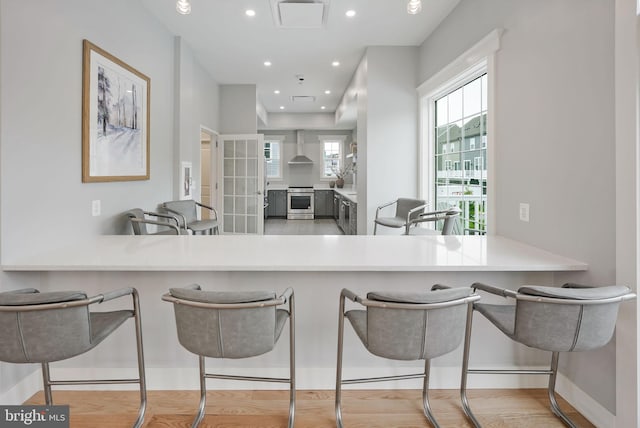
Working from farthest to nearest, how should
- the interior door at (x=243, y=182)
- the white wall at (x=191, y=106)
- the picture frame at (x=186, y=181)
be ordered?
the interior door at (x=243, y=182), the picture frame at (x=186, y=181), the white wall at (x=191, y=106)

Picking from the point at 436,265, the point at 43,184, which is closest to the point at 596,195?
the point at 436,265

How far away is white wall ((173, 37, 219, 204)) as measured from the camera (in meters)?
4.49

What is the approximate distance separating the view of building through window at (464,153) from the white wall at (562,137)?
0.52 m

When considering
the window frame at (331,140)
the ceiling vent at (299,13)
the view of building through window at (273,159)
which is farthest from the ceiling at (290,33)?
the view of building through window at (273,159)

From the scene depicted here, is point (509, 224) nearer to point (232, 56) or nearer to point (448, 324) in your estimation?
point (448, 324)

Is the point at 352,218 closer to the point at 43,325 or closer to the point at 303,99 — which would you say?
the point at 303,99

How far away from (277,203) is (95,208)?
7.86 m

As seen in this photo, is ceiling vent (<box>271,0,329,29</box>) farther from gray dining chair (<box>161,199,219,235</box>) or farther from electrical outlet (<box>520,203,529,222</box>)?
electrical outlet (<box>520,203,529,222</box>)

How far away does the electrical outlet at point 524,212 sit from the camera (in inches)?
99.0

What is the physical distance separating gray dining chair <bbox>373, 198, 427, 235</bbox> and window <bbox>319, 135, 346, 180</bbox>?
6.16 m

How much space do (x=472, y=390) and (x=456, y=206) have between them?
222 centimetres

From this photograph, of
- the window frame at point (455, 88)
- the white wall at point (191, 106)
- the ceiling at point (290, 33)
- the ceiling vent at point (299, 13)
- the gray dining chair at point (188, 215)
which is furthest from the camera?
the white wall at point (191, 106)

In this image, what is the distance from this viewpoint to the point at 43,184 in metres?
2.27

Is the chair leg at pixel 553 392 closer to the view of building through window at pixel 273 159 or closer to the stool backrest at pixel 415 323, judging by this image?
the stool backrest at pixel 415 323
